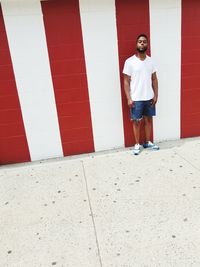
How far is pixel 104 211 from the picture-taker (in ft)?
7.98

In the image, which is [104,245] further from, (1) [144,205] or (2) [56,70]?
(2) [56,70]

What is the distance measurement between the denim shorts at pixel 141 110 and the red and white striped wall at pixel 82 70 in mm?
222

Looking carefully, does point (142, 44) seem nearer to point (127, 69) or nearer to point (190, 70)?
point (127, 69)

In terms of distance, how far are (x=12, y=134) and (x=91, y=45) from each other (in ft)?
5.24

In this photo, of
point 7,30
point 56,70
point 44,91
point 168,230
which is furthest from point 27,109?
point 168,230

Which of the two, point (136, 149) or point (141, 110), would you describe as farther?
point (136, 149)

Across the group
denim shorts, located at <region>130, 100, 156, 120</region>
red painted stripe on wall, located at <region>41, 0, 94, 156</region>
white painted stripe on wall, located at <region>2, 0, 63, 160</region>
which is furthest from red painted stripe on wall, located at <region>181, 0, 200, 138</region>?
white painted stripe on wall, located at <region>2, 0, 63, 160</region>

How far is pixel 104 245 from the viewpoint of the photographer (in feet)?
6.67

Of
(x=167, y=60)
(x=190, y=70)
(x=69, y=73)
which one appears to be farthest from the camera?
(x=190, y=70)

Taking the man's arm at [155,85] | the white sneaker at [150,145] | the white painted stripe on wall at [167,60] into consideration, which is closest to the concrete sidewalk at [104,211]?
the white sneaker at [150,145]

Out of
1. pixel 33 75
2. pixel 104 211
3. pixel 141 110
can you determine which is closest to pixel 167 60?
pixel 141 110

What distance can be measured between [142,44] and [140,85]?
51 cm

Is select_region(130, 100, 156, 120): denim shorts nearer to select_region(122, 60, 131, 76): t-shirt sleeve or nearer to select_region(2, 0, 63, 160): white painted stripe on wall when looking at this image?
select_region(122, 60, 131, 76): t-shirt sleeve

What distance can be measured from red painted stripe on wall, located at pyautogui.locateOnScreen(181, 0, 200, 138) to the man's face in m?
0.68
